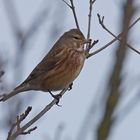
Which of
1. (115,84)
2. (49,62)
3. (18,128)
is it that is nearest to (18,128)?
(18,128)

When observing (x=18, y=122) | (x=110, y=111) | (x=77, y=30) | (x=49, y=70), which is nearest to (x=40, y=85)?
(x=49, y=70)

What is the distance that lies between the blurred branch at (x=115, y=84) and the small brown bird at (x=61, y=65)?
16.9 feet

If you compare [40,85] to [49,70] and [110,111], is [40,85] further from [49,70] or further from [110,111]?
[110,111]

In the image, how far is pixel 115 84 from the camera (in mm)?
1538

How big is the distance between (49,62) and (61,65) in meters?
0.26

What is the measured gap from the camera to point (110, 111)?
1.56m

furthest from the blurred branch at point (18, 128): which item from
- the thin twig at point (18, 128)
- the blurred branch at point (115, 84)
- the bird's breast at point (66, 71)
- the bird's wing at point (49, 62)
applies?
Result: the bird's wing at point (49, 62)

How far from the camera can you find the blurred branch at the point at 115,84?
1.51m

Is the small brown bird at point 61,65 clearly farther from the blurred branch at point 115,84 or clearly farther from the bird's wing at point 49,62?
the blurred branch at point 115,84

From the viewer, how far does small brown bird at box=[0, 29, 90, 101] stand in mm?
6902

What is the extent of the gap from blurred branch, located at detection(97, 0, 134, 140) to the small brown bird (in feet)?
16.9

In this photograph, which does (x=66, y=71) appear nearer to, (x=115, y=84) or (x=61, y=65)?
(x=61, y=65)

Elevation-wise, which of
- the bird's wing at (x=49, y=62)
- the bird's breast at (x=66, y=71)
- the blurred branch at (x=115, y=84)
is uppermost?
the bird's wing at (x=49, y=62)

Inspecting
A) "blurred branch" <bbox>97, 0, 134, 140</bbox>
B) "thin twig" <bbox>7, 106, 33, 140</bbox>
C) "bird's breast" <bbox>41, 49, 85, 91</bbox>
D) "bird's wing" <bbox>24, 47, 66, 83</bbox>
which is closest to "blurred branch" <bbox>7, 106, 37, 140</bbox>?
"thin twig" <bbox>7, 106, 33, 140</bbox>
